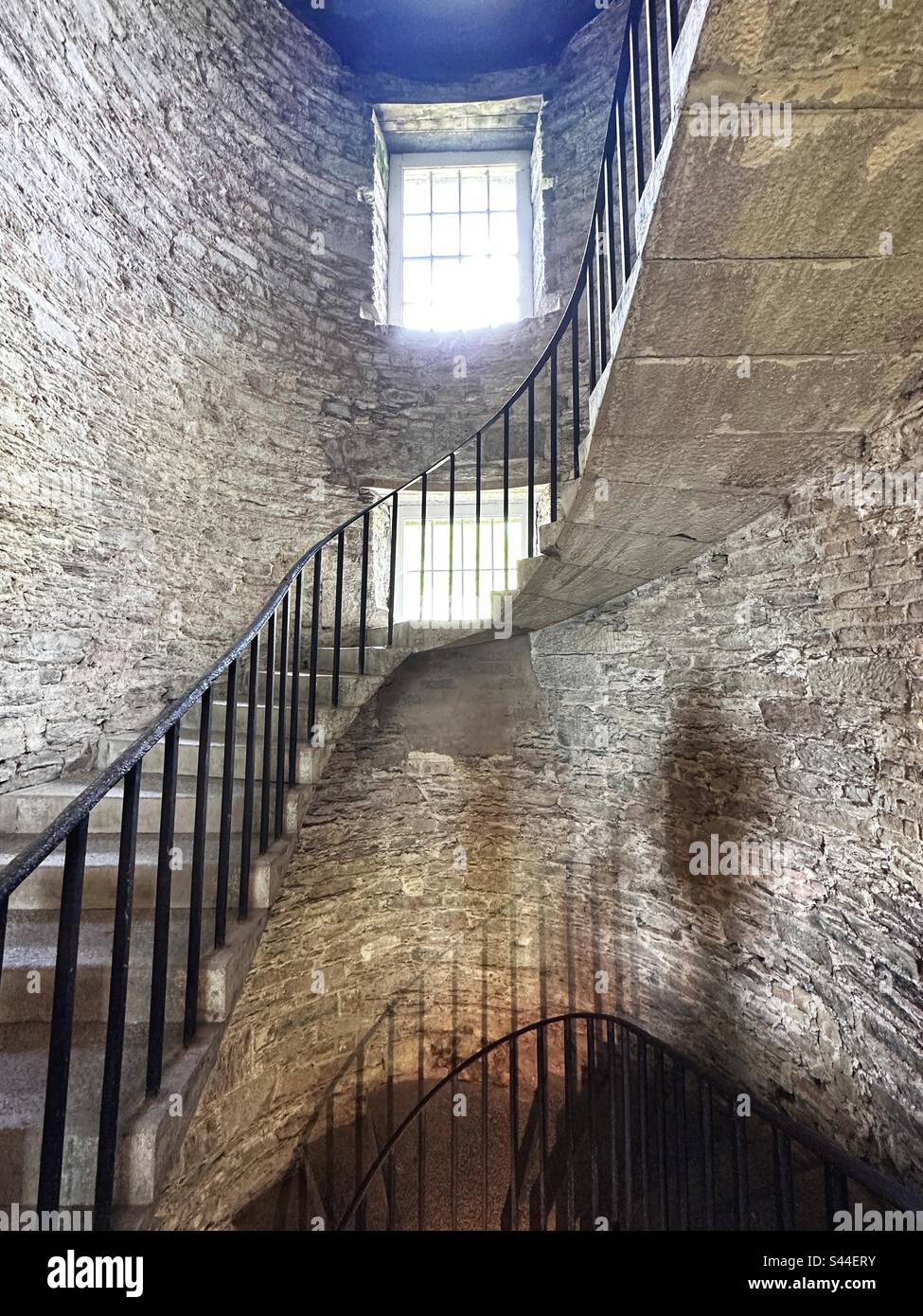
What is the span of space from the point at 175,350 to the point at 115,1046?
367 centimetres

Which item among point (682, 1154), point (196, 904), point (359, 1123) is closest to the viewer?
point (196, 904)

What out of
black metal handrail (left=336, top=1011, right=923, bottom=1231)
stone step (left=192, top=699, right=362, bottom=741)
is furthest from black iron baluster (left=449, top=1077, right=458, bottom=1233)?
stone step (left=192, top=699, right=362, bottom=741)

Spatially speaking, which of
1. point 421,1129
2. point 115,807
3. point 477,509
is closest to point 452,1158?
point 421,1129

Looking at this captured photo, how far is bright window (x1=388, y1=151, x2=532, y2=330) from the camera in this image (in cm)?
476

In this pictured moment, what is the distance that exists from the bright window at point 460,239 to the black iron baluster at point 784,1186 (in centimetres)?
533

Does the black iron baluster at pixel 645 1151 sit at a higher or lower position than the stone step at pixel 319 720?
lower

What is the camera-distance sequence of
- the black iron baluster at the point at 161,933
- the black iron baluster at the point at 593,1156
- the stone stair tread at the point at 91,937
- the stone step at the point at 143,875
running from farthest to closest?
1. the black iron baluster at the point at 593,1156
2. the stone step at the point at 143,875
3. the stone stair tread at the point at 91,937
4. the black iron baluster at the point at 161,933

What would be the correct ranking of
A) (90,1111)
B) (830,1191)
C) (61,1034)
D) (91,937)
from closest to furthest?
1. (61,1034)
2. (90,1111)
3. (91,937)
4. (830,1191)

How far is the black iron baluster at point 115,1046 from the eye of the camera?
1173mm

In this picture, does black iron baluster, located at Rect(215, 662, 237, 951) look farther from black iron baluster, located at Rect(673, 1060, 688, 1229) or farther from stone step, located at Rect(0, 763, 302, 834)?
black iron baluster, located at Rect(673, 1060, 688, 1229)

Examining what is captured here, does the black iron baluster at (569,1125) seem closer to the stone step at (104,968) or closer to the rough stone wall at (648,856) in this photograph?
the rough stone wall at (648,856)

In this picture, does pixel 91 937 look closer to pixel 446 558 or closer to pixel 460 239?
pixel 446 558

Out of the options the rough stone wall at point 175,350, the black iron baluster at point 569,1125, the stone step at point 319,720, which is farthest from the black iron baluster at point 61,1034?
the black iron baluster at point 569,1125

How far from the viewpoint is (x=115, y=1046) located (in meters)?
1.19
